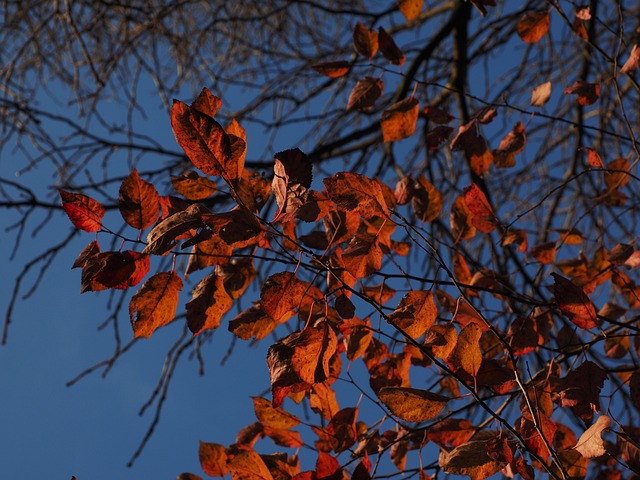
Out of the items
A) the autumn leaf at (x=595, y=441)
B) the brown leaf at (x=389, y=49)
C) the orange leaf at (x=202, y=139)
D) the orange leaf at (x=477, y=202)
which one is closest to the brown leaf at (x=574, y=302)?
the autumn leaf at (x=595, y=441)

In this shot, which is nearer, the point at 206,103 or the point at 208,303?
the point at 206,103

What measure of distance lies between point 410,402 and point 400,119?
71cm

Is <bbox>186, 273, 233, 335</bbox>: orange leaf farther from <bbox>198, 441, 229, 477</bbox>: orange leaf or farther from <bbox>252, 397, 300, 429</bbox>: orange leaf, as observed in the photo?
<bbox>198, 441, 229, 477</bbox>: orange leaf

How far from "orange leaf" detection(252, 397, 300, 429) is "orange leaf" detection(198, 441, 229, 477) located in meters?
0.14

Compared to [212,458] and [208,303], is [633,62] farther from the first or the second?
[212,458]

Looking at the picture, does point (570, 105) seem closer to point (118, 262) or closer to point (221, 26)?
point (221, 26)

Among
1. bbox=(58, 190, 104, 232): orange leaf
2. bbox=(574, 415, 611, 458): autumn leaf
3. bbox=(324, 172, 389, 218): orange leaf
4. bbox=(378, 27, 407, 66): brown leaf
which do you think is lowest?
bbox=(574, 415, 611, 458): autumn leaf

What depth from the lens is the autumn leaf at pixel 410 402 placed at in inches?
35.3

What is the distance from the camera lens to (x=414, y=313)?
3.52 feet

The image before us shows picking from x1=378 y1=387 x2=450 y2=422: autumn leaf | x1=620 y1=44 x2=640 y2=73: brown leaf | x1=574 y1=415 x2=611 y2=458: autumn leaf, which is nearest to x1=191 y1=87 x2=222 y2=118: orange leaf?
x1=378 y1=387 x2=450 y2=422: autumn leaf

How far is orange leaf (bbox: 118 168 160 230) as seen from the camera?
900 millimetres

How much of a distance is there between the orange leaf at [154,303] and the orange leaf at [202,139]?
0.20 metres

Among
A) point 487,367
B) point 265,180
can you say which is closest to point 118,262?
point 265,180

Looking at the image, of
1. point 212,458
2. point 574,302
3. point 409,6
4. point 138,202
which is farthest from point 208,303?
point 409,6
